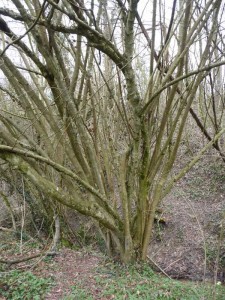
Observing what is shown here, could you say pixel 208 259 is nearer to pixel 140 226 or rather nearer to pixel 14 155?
pixel 140 226

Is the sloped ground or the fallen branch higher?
the sloped ground

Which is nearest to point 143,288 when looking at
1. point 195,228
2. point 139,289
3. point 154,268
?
point 139,289

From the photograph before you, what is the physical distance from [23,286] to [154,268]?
265 centimetres

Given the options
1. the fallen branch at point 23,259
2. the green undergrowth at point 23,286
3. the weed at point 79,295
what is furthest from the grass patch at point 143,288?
the fallen branch at point 23,259

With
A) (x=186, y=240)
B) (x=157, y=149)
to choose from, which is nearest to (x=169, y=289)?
(x=157, y=149)

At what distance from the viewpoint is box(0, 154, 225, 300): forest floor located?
344 centimetres

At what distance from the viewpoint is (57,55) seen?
412cm

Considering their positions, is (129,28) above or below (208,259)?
above

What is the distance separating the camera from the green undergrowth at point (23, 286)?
345 centimetres

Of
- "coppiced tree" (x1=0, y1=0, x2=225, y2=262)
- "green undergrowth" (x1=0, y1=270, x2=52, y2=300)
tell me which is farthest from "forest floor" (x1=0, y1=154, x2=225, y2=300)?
"coppiced tree" (x1=0, y1=0, x2=225, y2=262)

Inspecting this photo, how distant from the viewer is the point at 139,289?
3.47 m

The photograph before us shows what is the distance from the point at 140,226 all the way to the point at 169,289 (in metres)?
1.01

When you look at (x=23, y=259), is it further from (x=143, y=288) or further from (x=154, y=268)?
(x=154, y=268)

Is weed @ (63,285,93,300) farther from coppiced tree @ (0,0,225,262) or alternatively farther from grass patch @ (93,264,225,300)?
coppiced tree @ (0,0,225,262)
